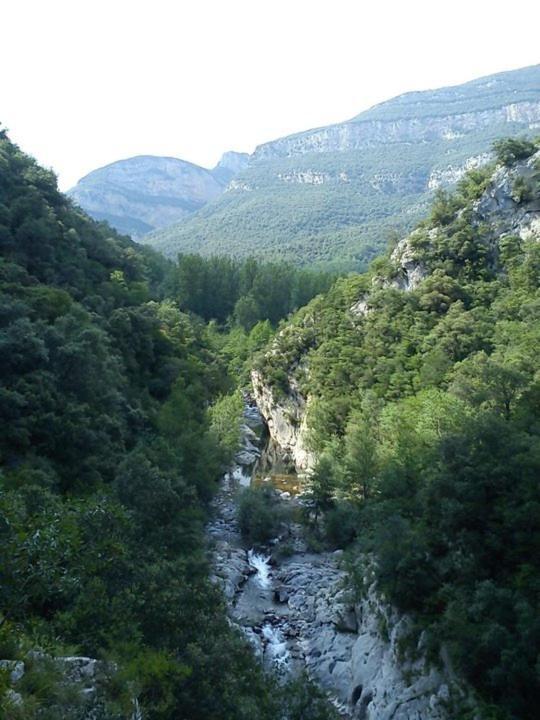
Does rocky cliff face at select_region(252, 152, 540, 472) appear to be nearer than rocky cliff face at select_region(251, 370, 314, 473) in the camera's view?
Yes

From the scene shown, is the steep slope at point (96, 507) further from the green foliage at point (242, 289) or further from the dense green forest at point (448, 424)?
the green foliage at point (242, 289)

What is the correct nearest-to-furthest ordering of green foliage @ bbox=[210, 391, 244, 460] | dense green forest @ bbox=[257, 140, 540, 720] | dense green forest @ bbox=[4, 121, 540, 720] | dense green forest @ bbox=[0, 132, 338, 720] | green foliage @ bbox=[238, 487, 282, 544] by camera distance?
dense green forest @ bbox=[0, 132, 338, 720], dense green forest @ bbox=[4, 121, 540, 720], dense green forest @ bbox=[257, 140, 540, 720], green foliage @ bbox=[238, 487, 282, 544], green foliage @ bbox=[210, 391, 244, 460]

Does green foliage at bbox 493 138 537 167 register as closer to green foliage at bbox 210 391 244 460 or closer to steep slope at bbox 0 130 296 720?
green foliage at bbox 210 391 244 460

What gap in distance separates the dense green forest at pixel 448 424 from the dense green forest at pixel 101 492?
20.2 feet

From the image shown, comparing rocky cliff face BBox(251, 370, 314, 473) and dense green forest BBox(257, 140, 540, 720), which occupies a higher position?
dense green forest BBox(257, 140, 540, 720)

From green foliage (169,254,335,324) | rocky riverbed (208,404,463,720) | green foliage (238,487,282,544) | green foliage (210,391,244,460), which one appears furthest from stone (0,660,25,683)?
green foliage (169,254,335,324)

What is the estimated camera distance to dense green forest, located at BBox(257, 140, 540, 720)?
18828 mm

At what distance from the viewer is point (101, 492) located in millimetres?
22906

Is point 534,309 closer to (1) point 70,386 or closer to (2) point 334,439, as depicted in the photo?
(2) point 334,439

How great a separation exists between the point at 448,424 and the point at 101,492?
19912 millimetres

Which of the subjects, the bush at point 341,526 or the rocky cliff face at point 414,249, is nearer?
the bush at point 341,526

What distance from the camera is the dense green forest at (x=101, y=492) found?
1370 centimetres

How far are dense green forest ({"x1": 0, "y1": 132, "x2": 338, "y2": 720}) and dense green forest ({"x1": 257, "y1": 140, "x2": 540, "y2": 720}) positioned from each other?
242 inches

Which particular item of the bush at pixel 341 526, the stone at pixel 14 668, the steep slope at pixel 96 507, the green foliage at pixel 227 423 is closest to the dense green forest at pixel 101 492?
the steep slope at pixel 96 507
